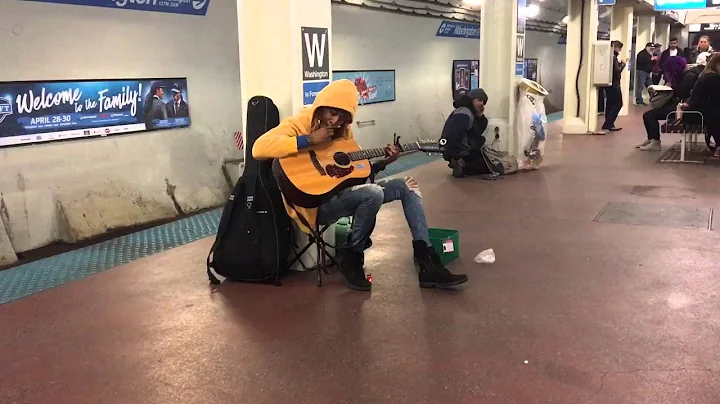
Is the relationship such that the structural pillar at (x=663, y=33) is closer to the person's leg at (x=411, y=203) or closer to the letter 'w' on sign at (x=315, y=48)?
the letter 'w' on sign at (x=315, y=48)

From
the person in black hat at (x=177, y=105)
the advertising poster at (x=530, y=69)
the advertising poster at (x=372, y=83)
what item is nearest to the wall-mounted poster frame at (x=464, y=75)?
the advertising poster at (x=372, y=83)

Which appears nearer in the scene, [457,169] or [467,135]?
[467,135]

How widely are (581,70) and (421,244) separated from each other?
353 inches

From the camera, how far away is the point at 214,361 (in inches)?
114

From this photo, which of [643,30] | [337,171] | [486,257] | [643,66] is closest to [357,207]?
[337,171]

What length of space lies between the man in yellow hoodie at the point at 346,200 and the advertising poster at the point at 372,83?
16.9 ft

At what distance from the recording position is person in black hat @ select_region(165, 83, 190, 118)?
641cm

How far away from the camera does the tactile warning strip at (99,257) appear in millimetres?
4223

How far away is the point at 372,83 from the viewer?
31.7ft

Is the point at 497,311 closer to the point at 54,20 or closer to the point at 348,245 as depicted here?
the point at 348,245

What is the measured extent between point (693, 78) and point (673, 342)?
7085 millimetres

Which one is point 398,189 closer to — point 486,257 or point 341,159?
point 341,159

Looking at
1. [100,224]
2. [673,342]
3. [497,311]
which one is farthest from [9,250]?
[673,342]

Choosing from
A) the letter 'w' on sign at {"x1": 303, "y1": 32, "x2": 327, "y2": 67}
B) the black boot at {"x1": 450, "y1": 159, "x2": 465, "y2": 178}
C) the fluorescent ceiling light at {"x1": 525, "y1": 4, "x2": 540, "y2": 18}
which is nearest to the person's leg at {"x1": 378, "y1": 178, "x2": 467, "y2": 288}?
the letter 'w' on sign at {"x1": 303, "y1": 32, "x2": 327, "y2": 67}
